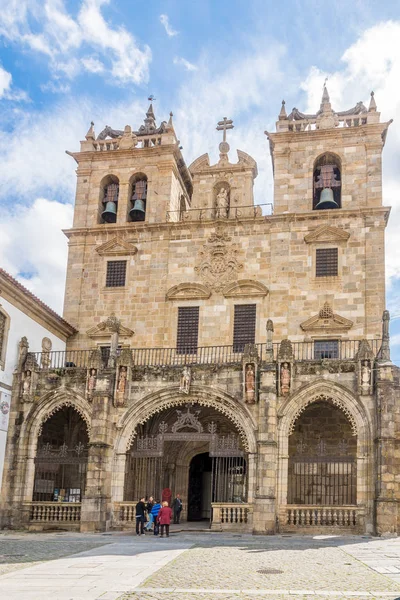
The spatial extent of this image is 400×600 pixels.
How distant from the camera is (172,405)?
24.8 metres

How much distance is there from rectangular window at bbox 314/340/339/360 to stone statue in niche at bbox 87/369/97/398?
844cm

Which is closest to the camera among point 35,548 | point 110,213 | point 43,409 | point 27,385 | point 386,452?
point 35,548

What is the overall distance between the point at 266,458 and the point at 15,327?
10266mm

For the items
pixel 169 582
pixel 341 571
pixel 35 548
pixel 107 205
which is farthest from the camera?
pixel 107 205

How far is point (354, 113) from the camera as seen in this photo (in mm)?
30922

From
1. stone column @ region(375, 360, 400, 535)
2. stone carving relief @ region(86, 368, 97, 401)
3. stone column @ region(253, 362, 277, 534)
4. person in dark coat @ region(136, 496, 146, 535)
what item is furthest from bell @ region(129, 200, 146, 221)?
person in dark coat @ region(136, 496, 146, 535)

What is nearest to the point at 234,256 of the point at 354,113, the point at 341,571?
the point at 354,113

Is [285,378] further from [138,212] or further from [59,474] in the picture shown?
[138,212]

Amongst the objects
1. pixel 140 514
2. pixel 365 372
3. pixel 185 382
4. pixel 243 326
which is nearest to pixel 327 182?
pixel 243 326

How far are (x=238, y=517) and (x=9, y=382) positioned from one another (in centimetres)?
943

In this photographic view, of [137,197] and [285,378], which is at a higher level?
[137,197]

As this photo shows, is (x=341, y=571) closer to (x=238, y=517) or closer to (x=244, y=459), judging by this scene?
(x=238, y=517)

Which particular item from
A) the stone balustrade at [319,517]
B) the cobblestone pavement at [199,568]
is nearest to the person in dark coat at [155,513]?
the cobblestone pavement at [199,568]

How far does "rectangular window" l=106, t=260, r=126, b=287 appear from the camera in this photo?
100 ft
